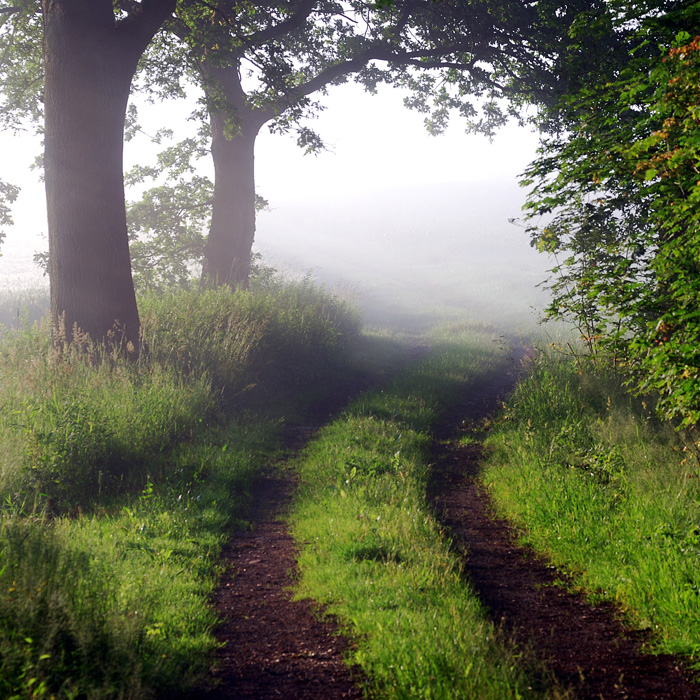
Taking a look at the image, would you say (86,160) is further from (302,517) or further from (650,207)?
(650,207)

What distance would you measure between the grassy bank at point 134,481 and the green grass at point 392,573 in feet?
3.05

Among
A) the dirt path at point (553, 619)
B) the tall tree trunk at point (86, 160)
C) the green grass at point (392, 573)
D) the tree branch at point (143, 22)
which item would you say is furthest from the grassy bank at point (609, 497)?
the tree branch at point (143, 22)

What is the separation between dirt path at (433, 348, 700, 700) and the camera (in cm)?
354

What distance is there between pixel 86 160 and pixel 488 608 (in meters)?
9.15

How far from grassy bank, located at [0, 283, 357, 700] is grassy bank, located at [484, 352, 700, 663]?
3061 mm

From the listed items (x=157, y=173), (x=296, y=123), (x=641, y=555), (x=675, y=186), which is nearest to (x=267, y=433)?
(x=641, y=555)

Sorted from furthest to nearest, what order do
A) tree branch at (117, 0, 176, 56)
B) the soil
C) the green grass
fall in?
tree branch at (117, 0, 176, 56)
the soil
the green grass

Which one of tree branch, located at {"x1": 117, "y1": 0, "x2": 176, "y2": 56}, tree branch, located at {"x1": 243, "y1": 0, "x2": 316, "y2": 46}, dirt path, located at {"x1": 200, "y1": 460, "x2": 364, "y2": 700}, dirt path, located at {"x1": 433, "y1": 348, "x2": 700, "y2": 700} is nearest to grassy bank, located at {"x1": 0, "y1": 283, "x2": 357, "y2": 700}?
dirt path, located at {"x1": 200, "y1": 460, "x2": 364, "y2": 700}

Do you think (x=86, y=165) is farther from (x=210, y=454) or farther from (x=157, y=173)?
(x=157, y=173)

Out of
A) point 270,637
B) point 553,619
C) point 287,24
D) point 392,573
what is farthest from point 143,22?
point 553,619

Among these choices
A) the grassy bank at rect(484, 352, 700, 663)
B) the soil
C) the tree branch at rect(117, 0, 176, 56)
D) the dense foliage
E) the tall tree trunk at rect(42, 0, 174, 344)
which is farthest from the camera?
the tree branch at rect(117, 0, 176, 56)

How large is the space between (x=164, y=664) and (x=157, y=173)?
20.6 meters

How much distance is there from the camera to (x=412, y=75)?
20.7 m

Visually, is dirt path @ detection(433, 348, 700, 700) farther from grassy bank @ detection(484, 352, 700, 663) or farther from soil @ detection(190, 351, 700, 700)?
grassy bank @ detection(484, 352, 700, 663)
